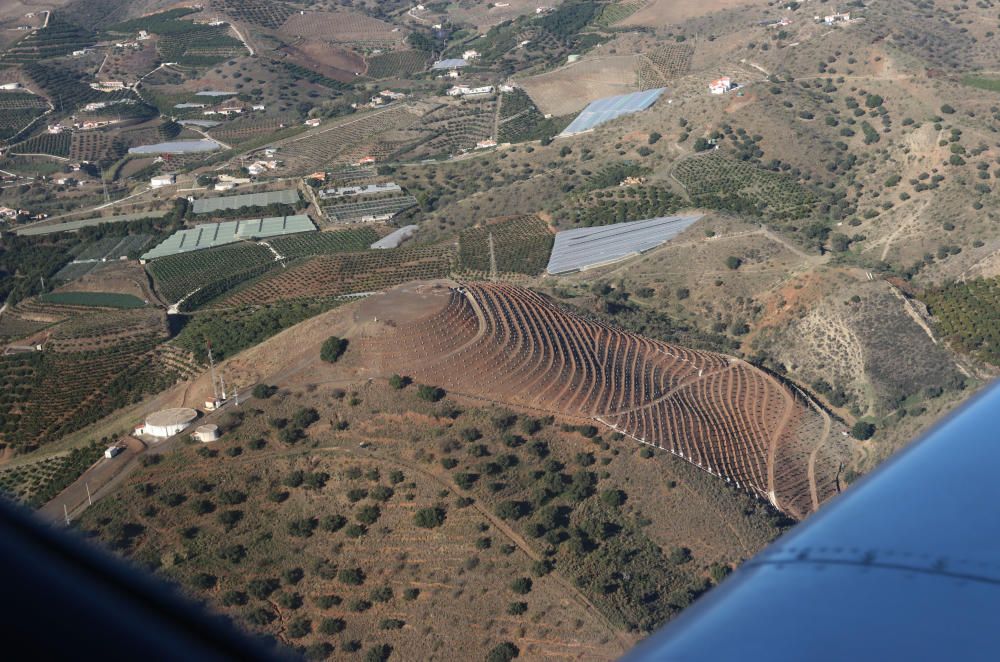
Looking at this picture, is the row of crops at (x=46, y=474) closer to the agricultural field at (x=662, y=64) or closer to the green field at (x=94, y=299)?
the green field at (x=94, y=299)

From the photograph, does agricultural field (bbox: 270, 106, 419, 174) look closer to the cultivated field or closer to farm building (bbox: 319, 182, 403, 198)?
farm building (bbox: 319, 182, 403, 198)

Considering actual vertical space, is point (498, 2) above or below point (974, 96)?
below

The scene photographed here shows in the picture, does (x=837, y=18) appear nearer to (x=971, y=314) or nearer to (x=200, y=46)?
(x=971, y=314)

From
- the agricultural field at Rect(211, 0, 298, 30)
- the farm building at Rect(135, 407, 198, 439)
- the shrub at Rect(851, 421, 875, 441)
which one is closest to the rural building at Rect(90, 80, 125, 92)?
the agricultural field at Rect(211, 0, 298, 30)

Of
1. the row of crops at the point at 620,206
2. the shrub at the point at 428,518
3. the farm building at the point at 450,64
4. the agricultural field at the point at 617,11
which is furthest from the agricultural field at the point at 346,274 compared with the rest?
the agricultural field at the point at 617,11

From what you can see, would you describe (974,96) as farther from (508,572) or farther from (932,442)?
(932,442)

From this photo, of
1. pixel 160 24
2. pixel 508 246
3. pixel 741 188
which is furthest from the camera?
pixel 160 24

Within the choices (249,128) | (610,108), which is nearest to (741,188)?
(610,108)

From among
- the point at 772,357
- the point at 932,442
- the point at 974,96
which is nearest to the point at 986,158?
the point at 974,96
